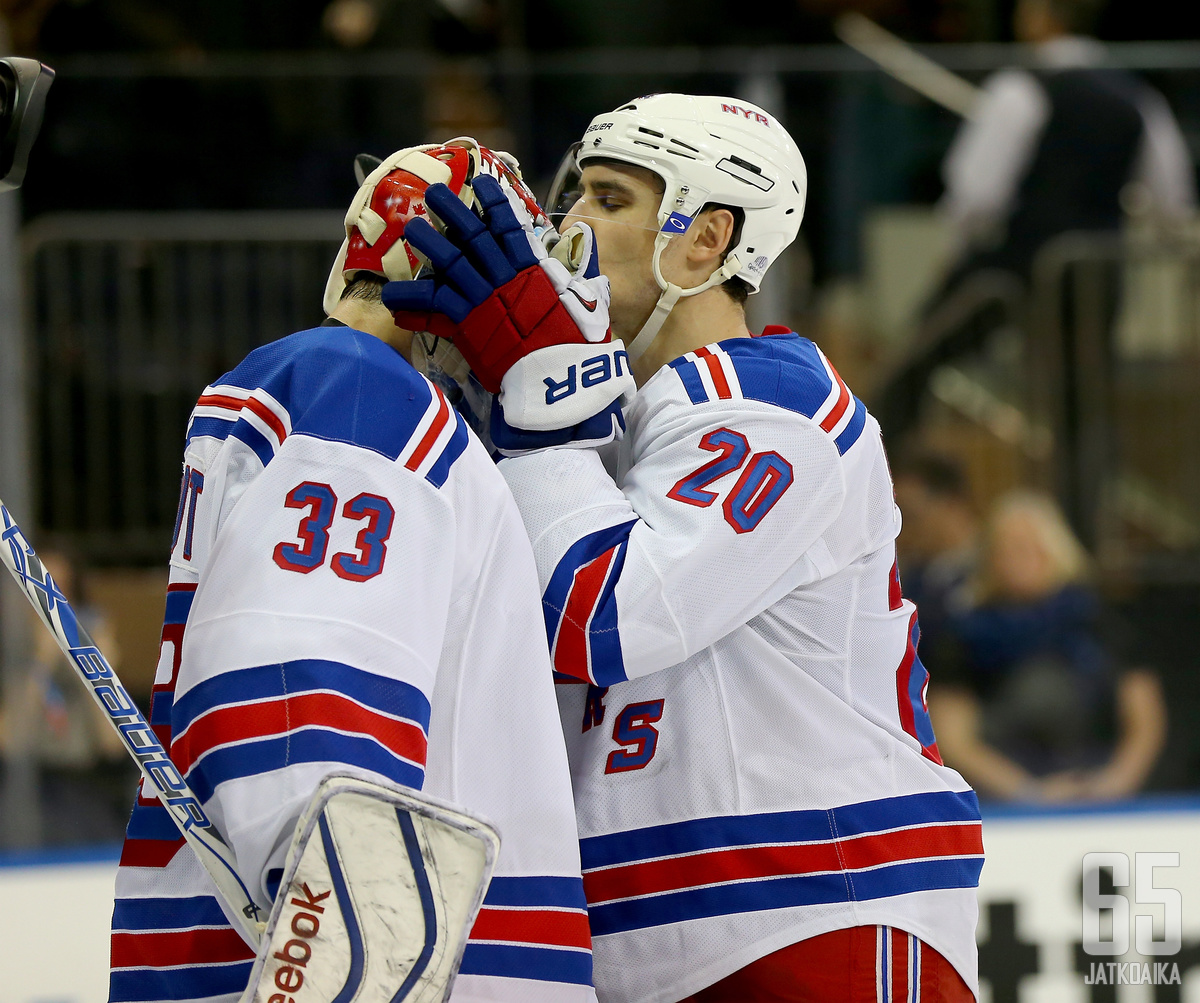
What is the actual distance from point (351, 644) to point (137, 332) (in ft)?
12.6

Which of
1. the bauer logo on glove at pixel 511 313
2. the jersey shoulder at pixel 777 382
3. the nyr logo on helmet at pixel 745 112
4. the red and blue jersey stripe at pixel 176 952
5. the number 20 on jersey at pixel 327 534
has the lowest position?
the red and blue jersey stripe at pixel 176 952

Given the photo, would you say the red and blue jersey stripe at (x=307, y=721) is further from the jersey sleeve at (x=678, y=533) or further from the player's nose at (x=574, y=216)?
the player's nose at (x=574, y=216)

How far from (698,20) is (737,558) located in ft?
18.0

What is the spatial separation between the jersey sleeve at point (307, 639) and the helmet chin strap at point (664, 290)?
2.21 ft

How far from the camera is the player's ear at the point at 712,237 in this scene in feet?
6.75

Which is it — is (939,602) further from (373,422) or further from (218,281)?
(373,422)

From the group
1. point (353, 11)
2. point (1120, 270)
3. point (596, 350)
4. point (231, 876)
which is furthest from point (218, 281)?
point (231, 876)

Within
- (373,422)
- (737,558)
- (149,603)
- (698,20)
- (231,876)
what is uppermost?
(698,20)

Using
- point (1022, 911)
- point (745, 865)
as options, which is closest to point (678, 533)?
point (745, 865)

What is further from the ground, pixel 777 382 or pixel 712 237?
pixel 712 237

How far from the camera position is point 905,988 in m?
1.84

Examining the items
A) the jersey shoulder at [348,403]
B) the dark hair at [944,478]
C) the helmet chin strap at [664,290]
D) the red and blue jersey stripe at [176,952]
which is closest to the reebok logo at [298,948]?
the red and blue jersey stripe at [176,952]

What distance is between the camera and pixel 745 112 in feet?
6.77

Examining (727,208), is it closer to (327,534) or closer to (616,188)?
(616,188)
